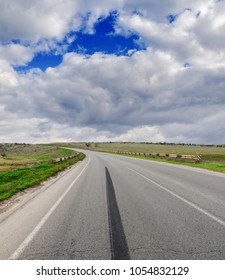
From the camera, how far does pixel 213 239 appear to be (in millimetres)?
5930

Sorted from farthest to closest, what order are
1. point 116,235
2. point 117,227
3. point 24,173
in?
point 24,173
point 117,227
point 116,235

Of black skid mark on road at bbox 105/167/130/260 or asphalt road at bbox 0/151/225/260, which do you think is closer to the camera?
black skid mark on road at bbox 105/167/130/260

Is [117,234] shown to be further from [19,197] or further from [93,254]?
[19,197]

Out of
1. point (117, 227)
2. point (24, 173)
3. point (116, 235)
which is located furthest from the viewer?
point (24, 173)

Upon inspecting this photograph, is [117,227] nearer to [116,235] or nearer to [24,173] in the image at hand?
[116,235]

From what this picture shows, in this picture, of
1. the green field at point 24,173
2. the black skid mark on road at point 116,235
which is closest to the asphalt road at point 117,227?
the black skid mark on road at point 116,235

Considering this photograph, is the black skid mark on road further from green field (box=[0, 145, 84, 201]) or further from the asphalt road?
green field (box=[0, 145, 84, 201])

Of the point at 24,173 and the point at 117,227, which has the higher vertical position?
the point at 117,227

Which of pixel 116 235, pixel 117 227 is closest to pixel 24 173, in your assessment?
pixel 117 227

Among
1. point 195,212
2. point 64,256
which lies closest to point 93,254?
point 64,256

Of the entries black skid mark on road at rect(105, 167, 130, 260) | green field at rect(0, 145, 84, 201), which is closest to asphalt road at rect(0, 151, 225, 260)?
black skid mark on road at rect(105, 167, 130, 260)

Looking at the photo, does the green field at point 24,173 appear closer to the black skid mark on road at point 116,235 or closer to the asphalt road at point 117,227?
the asphalt road at point 117,227

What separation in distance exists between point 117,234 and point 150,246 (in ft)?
3.34
